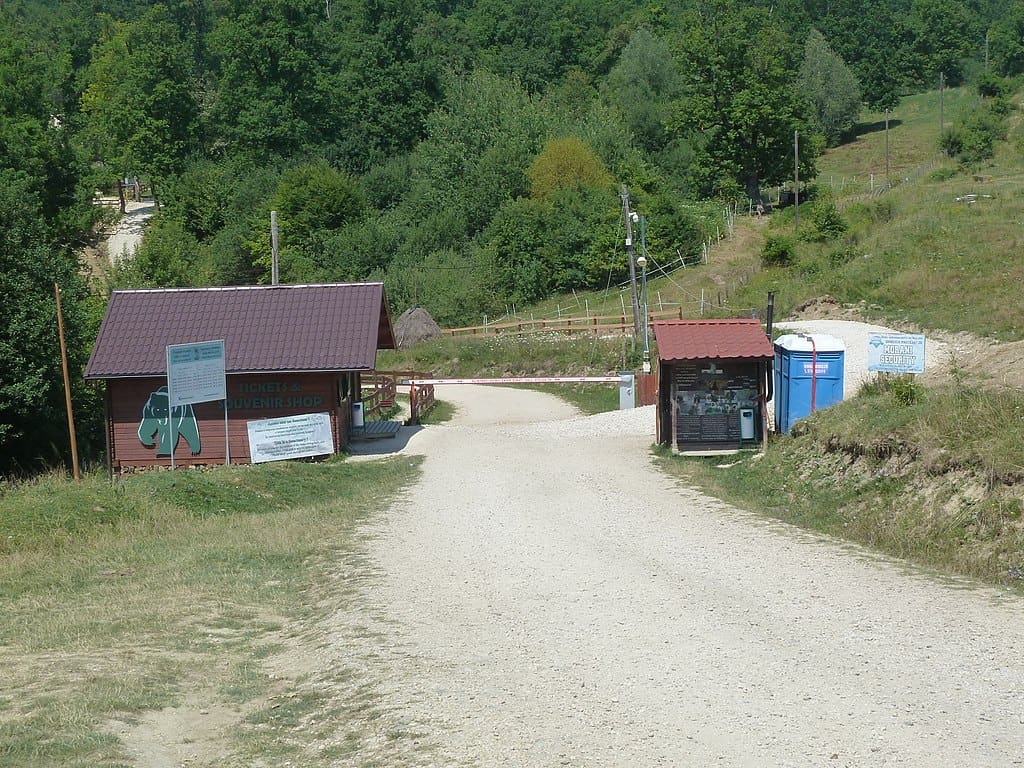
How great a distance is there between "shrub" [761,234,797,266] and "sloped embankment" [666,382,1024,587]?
3908 centimetres

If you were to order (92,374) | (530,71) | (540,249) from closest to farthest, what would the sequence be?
1. (92,374)
2. (540,249)
3. (530,71)

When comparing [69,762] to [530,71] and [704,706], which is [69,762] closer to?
[704,706]

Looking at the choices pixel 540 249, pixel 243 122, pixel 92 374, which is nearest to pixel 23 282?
pixel 92 374

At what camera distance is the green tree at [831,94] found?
104 meters

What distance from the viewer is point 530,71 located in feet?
353

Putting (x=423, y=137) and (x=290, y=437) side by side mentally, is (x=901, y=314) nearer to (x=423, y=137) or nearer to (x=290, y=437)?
(x=290, y=437)

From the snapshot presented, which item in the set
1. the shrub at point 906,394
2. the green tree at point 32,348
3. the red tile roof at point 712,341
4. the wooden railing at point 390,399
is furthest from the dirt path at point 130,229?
the shrub at point 906,394

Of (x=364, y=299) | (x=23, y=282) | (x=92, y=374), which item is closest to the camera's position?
(x=92, y=374)

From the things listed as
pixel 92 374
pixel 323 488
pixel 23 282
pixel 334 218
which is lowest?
pixel 323 488

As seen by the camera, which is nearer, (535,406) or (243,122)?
(535,406)

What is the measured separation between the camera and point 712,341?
2452 cm

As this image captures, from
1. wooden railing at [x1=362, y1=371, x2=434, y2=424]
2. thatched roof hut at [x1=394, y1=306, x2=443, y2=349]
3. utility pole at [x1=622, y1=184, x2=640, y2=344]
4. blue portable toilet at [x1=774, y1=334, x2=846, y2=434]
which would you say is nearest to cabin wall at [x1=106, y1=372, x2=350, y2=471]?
wooden railing at [x1=362, y1=371, x2=434, y2=424]

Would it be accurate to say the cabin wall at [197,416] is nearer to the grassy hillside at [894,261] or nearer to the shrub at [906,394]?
the shrub at [906,394]

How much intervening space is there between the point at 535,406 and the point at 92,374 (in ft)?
53.8
